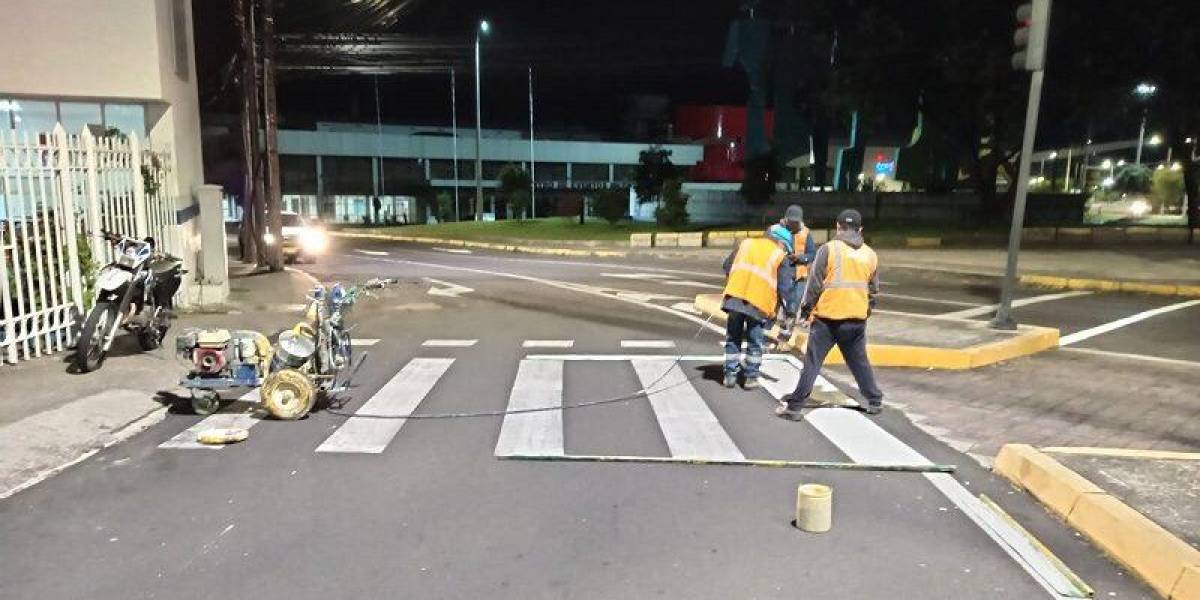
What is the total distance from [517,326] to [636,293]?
4339mm

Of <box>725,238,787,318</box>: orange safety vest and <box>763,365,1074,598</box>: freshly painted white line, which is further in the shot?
<box>725,238,787,318</box>: orange safety vest

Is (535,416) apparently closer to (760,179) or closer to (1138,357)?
(1138,357)

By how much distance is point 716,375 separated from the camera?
340 inches

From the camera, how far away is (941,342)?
9750 mm

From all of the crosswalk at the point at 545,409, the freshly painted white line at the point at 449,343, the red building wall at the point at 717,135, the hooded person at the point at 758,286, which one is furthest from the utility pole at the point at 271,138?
the red building wall at the point at 717,135

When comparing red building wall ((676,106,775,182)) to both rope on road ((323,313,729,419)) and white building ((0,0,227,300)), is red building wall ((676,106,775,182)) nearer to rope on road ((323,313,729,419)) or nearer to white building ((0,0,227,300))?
white building ((0,0,227,300))

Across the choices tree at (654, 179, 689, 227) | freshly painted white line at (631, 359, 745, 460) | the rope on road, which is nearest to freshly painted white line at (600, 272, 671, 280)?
freshly painted white line at (631, 359, 745, 460)

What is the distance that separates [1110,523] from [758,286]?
3.81m

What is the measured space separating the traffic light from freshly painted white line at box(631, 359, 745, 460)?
6213mm

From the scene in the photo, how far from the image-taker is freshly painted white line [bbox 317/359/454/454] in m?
6.12

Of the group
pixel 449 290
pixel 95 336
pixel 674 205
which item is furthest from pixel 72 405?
pixel 674 205

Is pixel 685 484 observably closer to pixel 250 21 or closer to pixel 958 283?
pixel 958 283

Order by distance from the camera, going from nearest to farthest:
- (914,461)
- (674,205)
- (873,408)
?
(914,461) → (873,408) → (674,205)

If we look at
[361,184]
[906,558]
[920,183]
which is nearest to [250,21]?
[906,558]
